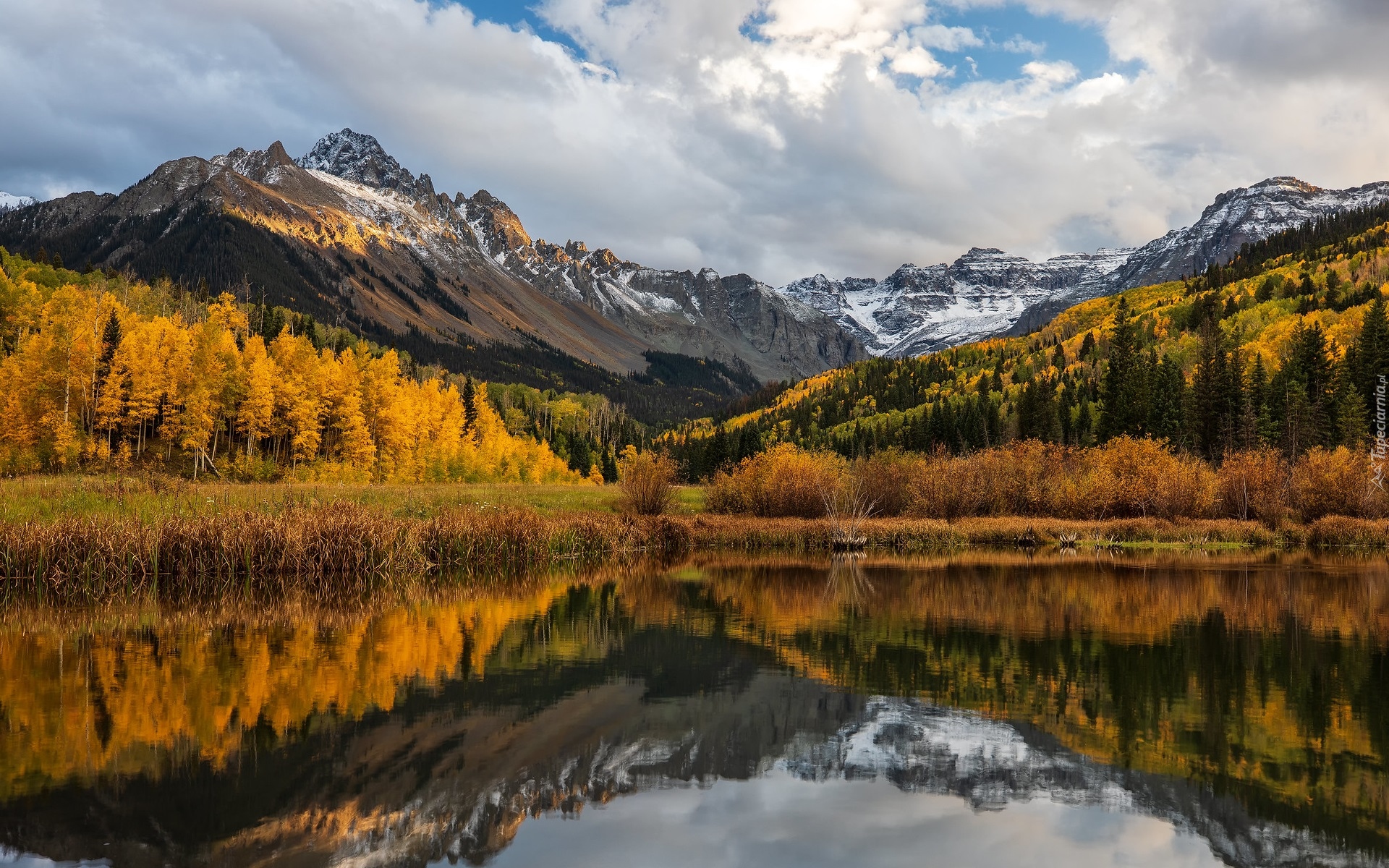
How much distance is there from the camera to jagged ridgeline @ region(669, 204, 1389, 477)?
98062 mm

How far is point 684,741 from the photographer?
48.4ft

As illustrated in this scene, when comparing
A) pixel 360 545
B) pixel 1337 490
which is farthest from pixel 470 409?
pixel 1337 490

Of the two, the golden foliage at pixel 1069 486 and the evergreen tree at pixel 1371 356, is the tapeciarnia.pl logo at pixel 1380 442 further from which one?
the evergreen tree at pixel 1371 356

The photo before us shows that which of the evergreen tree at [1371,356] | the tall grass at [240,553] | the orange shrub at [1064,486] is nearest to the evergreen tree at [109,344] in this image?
the tall grass at [240,553]

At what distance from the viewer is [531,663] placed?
20766 mm

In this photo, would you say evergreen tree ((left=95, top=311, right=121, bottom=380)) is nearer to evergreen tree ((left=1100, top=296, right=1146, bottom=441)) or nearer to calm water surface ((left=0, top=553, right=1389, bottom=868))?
calm water surface ((left=0, top=553, right=1389, bottom=868))

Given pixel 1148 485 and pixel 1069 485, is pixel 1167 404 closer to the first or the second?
pixel 1148 485

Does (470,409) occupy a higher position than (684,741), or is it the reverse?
(470,409)

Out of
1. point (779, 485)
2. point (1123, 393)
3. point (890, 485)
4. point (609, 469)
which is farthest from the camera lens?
point (609, 469)

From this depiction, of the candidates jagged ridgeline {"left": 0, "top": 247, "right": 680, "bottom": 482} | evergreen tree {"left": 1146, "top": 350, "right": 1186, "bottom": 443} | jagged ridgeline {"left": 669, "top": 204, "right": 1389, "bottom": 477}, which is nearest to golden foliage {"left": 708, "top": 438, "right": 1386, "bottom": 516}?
jagged ridgeline {"left": 669, "top": 204, "right": 1389, "bottom": 477}

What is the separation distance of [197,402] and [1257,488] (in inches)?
3709

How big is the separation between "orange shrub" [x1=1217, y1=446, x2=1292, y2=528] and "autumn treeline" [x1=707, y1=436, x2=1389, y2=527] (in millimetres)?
99

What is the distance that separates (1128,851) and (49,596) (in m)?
33.8

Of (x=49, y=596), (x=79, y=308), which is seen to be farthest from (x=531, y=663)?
(x=79, y=308)
